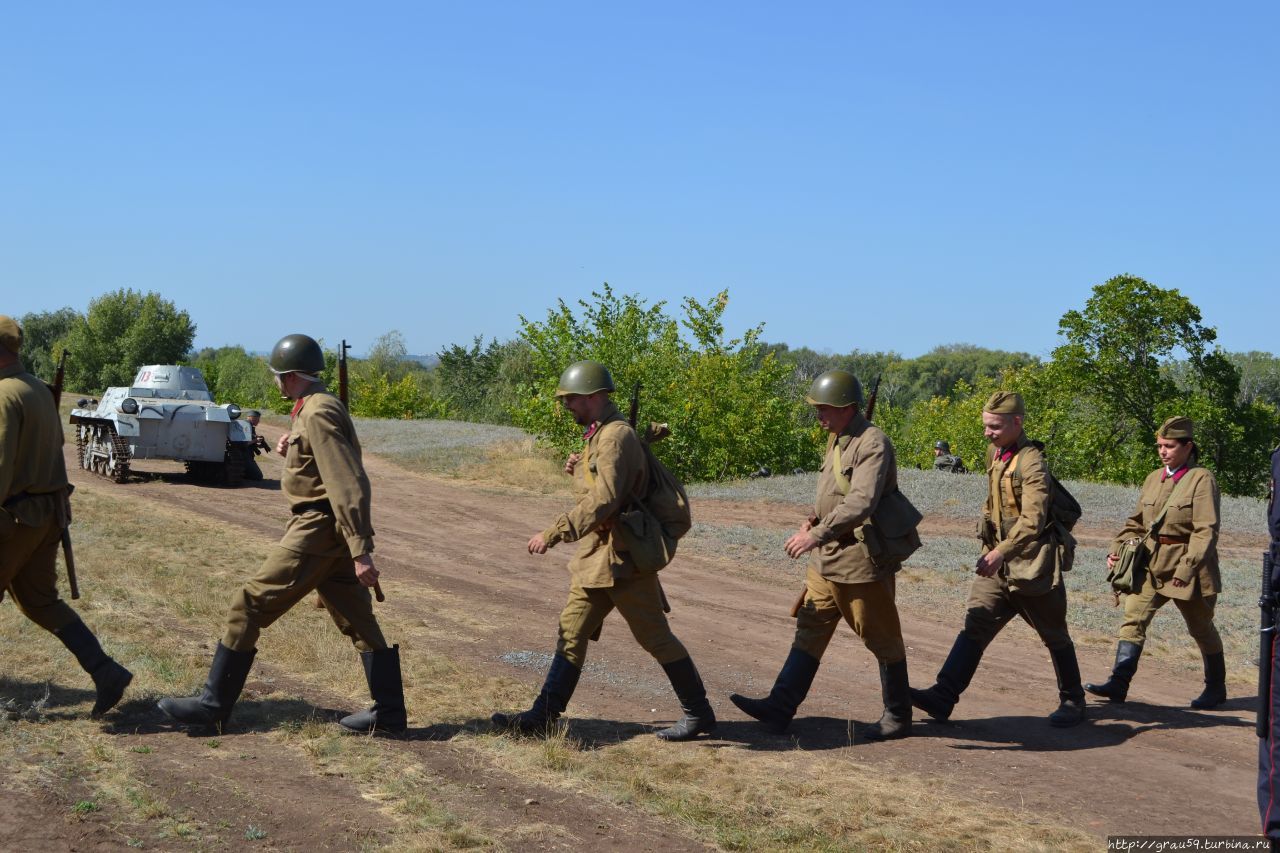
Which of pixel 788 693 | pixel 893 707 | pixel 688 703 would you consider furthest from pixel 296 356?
pixel 893 707

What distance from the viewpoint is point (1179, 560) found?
25.7 ft

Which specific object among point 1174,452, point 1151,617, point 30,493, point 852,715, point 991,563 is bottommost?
point 852,715

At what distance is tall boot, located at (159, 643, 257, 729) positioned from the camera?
6121 millimetres

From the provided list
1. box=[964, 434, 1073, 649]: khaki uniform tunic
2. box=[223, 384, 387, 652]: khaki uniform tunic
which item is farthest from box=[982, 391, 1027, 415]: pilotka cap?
box=[223, 384, 387, 652]: khaki uniform tunic

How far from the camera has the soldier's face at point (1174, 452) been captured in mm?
7926

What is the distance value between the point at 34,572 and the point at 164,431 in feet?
48.2

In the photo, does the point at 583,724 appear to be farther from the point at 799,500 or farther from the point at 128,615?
the point at 799,500

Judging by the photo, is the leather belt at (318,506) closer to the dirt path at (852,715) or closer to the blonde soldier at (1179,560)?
the dirt path at (852,715)

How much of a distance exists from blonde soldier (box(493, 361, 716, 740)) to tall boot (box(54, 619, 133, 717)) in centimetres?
202

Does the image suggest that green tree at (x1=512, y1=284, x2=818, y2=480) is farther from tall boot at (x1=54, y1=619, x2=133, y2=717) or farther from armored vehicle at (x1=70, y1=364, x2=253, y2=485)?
tall boot at (x1=54, y1=619, x2=133, y2=717)

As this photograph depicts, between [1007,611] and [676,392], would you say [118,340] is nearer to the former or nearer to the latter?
[676,392]

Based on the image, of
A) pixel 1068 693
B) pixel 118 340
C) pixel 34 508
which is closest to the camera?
pixel 34 508

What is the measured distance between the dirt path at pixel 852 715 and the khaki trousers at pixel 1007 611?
1.91 ft

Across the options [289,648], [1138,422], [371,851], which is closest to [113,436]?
[289,648]
